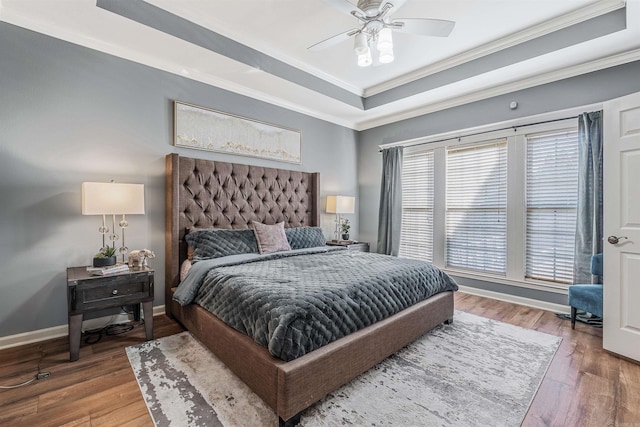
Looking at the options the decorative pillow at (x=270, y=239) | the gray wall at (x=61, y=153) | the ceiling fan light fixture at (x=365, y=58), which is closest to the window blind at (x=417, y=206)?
the decorative pillow at (x=270, y=239)

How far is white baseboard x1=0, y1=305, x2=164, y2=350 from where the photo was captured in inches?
93.1

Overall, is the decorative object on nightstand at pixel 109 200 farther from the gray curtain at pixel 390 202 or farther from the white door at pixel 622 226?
the white door at pixel 622 226

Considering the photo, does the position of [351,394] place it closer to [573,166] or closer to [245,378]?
[245,378]

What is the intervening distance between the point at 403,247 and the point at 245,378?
3657 mm

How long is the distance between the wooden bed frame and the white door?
1232 mm

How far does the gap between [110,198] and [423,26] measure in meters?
2.87

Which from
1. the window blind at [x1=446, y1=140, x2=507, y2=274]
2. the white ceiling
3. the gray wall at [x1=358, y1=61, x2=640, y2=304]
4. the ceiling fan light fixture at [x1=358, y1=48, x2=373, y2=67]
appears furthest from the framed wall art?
the window blind at [x1=446, y1=140, x2=507, y2=274]

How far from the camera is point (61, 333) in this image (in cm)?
258

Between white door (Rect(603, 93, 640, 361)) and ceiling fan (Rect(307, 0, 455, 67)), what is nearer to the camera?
ceiling fan (Rect(307, 0, 455, 67))

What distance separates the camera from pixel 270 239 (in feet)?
11.1

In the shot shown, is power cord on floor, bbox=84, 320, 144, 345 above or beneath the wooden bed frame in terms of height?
beneath

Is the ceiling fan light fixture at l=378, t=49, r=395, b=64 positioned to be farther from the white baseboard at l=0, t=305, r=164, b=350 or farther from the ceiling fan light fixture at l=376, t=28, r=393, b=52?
→ the white baseboard at l=0, t=305, r=164, b=350

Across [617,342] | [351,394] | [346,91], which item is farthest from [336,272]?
[346,91]

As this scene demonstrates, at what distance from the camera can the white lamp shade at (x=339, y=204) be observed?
4.57m
